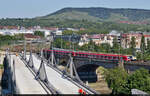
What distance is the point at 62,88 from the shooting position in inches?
1635

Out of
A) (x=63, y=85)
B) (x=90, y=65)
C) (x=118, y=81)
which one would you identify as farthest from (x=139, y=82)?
(x=90, y=65)

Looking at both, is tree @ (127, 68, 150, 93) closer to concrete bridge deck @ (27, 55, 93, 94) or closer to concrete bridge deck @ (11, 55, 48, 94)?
concrete bridge deck @ (27, 55, 93, 94)

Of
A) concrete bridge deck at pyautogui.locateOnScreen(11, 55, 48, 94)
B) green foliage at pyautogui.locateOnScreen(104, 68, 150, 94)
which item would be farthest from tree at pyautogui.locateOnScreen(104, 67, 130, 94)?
concrete bridge deck at pyautogui.locateOnScreen(11, 55, 48, 94)

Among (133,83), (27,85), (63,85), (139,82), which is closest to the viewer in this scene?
(63,85)

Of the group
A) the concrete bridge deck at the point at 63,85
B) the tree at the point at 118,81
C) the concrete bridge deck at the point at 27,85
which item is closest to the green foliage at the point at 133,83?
the tree at the point at 118,81

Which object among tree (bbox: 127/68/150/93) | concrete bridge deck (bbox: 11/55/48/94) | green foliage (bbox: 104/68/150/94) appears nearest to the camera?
concrete bridge deck (bbox: 11/55/48/94)

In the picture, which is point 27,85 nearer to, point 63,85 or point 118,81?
point 63,85

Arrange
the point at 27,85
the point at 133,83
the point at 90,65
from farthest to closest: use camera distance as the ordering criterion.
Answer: the point at 90,65 < the point at 133,83 < the point at 27,85

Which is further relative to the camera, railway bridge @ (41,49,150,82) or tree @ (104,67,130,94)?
railway bridge @ (41,49,150,82)

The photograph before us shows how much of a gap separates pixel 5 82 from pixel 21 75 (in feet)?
48.5

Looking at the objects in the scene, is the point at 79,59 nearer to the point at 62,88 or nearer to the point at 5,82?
the point at 5,82

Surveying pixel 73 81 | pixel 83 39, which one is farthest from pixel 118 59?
pixel 83 39

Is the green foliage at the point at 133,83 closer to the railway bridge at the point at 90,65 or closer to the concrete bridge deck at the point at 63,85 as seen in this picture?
the concrete bridge deck at the point at 63,85

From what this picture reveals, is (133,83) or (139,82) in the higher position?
(139,82)
